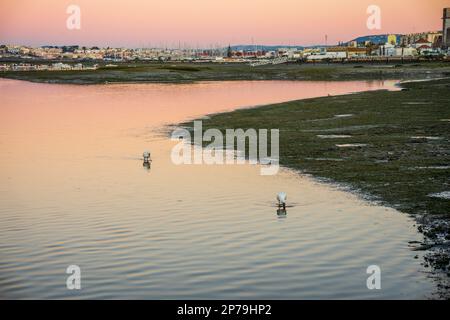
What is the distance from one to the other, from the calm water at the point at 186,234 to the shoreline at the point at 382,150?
2.19 feet

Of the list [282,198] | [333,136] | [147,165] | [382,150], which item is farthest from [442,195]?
[333,136]

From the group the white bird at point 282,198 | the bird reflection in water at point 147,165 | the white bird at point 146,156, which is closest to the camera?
the white bird at point 282,198

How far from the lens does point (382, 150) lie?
31.0m

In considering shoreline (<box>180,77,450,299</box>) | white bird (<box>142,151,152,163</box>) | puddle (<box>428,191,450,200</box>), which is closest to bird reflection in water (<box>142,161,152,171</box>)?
white bird (<box>142,151,152,163</box>)

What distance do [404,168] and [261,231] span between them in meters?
9.84

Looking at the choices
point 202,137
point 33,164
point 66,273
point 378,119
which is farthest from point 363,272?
point 378,119

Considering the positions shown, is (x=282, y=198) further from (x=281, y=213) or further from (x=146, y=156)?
(x=146, y=156)

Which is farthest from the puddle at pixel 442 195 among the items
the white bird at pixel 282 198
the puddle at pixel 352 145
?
the puddle at pixel 352 145

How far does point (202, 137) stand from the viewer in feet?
129

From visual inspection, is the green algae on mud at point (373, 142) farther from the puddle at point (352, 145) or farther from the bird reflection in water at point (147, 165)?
the bird reflection in water at point (147, 165)

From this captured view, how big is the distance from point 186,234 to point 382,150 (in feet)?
49.4

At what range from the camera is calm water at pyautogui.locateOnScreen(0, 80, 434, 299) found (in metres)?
14.6

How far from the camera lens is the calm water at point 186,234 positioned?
14.6 m
